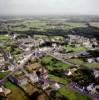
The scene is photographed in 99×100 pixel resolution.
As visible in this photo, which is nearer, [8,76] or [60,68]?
[8,76]

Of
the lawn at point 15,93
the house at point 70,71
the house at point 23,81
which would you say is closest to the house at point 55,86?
the house at point 23,81

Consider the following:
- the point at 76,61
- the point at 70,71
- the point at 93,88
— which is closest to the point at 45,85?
the point at 93,88

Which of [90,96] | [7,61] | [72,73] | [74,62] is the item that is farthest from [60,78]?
[7,61]

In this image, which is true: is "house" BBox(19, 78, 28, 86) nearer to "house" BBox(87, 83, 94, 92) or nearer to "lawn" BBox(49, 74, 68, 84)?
"lawn" BBox(49, 74, 68, 84)

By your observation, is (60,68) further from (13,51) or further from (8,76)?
(13,51)

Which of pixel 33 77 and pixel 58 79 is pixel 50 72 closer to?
pixel 58 79

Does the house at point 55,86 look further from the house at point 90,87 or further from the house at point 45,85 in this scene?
the house at point 90,87
